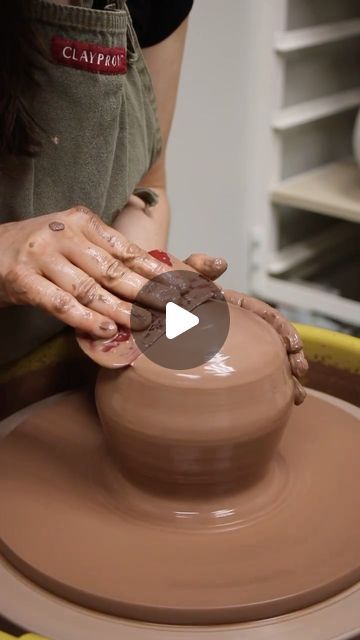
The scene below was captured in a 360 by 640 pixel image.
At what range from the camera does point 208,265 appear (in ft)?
3.54

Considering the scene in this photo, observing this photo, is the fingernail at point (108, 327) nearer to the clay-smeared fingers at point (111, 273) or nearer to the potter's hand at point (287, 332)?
the clay-smeared fingers at point (111, 273)

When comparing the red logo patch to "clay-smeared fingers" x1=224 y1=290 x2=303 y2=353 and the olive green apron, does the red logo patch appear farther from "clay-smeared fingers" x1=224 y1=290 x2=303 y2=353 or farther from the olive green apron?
"clay-smeared fingers" x1=224 y1=290 x2=303 y2=353

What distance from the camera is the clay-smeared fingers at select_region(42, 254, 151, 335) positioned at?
2.98 feet

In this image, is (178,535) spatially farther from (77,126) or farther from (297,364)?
(77,126)

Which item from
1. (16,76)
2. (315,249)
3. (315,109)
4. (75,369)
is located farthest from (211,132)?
(16,76)

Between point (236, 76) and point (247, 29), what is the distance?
13cm

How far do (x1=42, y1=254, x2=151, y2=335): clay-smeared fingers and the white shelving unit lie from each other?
1.57 meters

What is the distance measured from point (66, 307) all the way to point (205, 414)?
18 centimetres

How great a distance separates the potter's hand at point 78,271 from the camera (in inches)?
35.5

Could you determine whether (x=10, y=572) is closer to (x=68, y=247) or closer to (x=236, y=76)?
(x=68, y=247)

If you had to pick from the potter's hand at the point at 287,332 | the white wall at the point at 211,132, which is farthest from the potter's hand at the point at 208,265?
the white wall at the point at 211,132

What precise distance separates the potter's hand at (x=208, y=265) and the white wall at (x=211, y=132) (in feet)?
4.41
